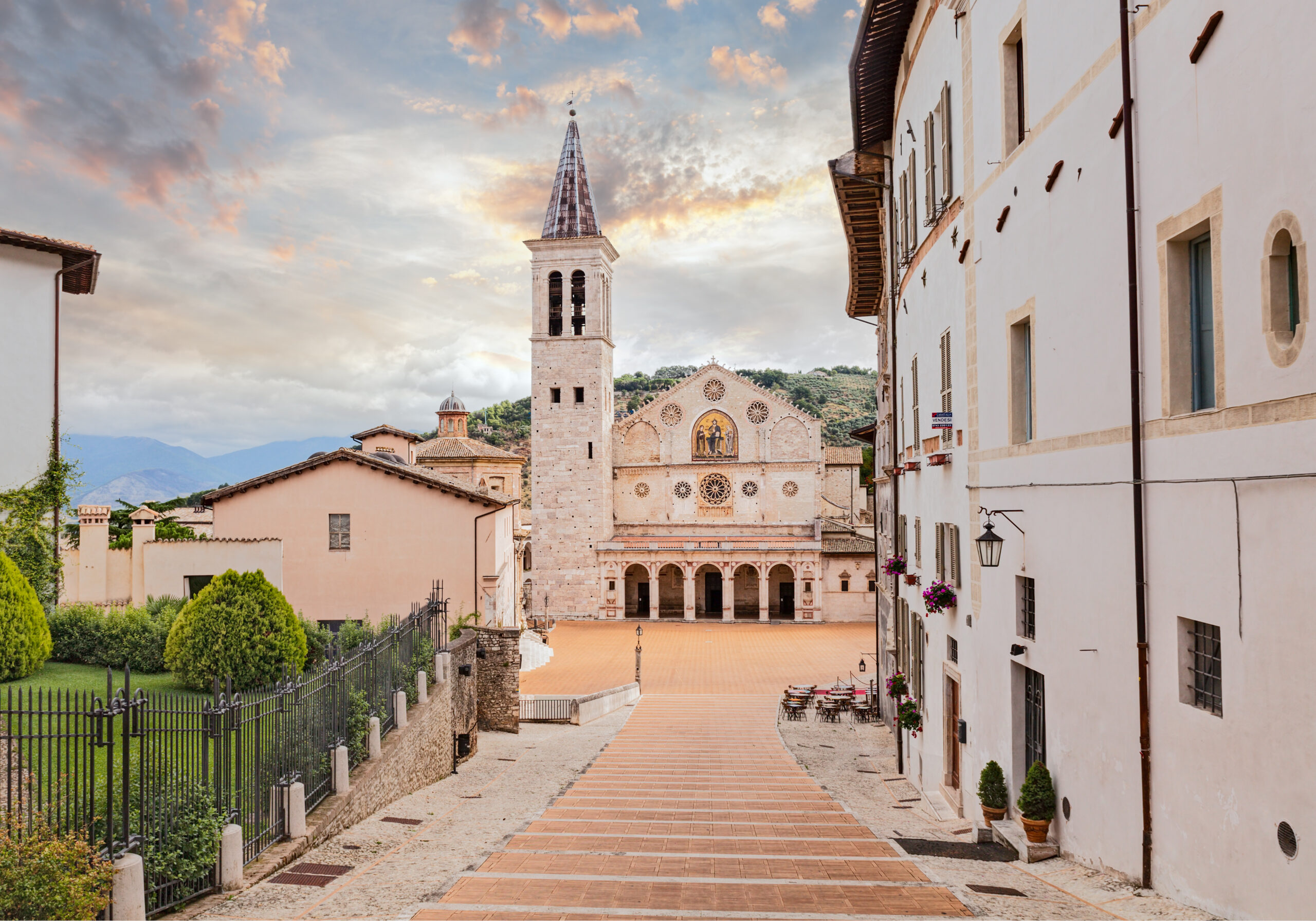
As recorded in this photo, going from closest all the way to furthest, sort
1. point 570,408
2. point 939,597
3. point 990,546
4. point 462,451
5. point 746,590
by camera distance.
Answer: point 990,546 → point 939,597 → point 570,408 → point 462,451 → point 746,590

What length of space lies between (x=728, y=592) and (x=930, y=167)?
37261mm

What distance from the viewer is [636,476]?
52.6 m

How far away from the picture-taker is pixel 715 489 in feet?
171

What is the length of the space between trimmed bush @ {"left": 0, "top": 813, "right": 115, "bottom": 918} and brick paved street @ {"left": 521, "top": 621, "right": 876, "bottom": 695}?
24.3 metres

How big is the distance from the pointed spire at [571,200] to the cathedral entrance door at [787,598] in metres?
23.4

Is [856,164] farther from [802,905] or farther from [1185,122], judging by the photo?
[802,905]

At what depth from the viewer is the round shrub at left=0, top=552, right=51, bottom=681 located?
13.2 metres

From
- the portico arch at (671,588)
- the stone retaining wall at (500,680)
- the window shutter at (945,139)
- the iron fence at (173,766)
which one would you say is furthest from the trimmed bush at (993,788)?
the portico arch at (671,588)

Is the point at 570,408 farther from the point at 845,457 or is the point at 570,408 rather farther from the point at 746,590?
the point at 845,457

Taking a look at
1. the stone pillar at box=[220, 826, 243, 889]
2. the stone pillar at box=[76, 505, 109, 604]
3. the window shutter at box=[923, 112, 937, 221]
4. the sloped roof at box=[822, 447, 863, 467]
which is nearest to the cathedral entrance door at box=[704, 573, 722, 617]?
the sloped roof at box=[822, 447, 863, 467]

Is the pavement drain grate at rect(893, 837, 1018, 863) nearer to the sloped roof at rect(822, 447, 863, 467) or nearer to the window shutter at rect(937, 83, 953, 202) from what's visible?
the window shutter at rect(937, 83, 953, 202)

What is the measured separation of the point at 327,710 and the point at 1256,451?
32.8ft

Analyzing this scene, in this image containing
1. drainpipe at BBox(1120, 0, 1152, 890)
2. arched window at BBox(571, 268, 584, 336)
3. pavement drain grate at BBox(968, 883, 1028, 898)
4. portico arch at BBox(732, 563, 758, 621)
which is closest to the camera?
drainpipe at BBox(1120, 0, 1152, 890)

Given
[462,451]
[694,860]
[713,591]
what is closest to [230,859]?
[694,860]
